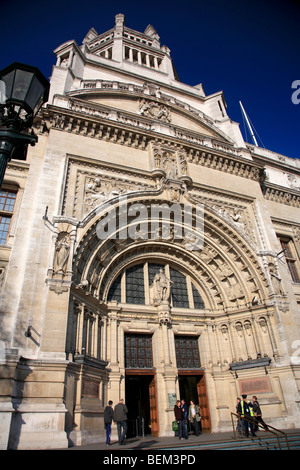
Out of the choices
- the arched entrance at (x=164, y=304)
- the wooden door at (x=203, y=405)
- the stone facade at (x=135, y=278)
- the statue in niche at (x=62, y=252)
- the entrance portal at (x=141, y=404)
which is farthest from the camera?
the wooden door at (x=203, y=405)

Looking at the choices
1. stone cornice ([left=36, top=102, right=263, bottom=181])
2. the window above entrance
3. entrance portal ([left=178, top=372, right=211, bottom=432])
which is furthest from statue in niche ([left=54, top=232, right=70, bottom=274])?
entrance portal ([left=178, top=372, right=211, bottom=432])

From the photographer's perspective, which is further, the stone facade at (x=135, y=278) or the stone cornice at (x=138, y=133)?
the stone cornice at (x=138, y=133)

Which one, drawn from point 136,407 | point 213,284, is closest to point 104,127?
point 213,284

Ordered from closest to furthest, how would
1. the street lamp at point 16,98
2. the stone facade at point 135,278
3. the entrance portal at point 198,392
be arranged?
the street lamp at point 16,98, the stone facade at point 135,278, the entrance portal at point 198,392

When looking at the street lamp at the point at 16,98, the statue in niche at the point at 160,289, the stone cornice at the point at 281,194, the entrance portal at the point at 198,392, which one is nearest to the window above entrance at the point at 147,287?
the statue in niche at the point at 160,289

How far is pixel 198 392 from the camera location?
16766 mm

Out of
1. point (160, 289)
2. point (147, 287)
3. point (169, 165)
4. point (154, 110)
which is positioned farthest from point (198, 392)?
point (154, 110)

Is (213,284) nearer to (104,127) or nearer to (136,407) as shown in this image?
(136,407)

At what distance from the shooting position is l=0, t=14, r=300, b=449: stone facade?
11.3 m

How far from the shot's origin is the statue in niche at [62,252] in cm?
1273

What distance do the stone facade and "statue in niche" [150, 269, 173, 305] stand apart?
58 millimetres

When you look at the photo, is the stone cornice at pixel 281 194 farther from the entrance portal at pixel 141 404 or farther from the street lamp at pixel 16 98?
the street lamp at pixel 16 98

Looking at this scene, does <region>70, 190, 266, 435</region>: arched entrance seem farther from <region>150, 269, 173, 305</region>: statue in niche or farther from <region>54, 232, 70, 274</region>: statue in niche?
<region>54, 232, 70, 274</region>: statue in niche

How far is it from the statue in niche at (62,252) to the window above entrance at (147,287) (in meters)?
4.33
